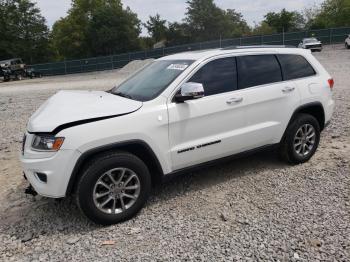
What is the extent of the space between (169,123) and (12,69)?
36.8 metres

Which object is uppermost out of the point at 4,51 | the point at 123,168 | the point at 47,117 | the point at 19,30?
the point at 19,30

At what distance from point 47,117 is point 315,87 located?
3.61 m

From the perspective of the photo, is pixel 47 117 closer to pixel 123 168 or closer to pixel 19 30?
pixel 123 168

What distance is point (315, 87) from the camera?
16.6 feet

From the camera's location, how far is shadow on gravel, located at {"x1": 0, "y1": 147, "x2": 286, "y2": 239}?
150 inches

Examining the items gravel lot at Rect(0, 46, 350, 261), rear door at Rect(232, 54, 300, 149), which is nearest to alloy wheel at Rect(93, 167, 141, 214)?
gravel lot at Rect(0, 46, 350, 261)

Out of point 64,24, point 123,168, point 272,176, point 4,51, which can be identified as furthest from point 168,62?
point 64,24

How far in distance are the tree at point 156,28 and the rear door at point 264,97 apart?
235ft

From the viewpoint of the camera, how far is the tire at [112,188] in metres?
3.54

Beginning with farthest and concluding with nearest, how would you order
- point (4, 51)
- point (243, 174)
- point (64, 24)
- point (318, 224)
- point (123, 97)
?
point (64, 24) < point (4, 51) < point (243, 174) < point (123, 97) < point (318, 224)

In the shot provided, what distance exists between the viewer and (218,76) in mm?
4352

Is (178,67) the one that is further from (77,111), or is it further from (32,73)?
(32,73)

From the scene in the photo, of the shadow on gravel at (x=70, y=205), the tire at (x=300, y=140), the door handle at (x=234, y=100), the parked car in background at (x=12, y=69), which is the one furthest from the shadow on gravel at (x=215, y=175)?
the parked car in background at (x=12, y=69)

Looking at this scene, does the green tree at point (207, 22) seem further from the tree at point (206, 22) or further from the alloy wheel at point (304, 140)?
the alloy wheel at point (304, 140)
